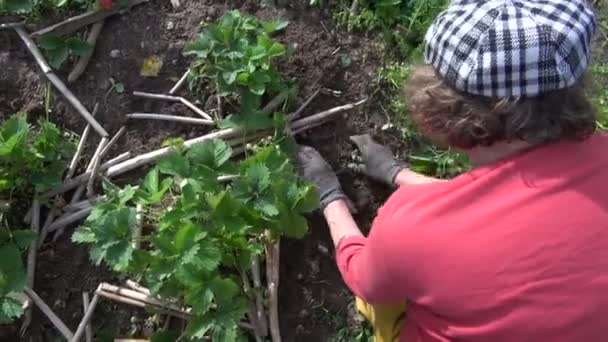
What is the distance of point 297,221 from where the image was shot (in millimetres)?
2281

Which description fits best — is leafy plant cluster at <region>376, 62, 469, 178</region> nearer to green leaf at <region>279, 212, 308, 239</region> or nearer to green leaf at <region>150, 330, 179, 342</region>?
green leaf at <region>279, 212, 308, 239</region>

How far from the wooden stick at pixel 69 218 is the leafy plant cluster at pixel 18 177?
0.11m

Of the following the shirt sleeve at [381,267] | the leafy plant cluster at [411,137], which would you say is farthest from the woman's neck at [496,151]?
the leafy plant cluster at [411,137]

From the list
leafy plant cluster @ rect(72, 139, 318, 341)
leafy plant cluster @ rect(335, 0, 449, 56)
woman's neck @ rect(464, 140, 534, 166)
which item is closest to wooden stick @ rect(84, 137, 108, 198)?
leafy plant cluster @ rect(72, 139, 318, 341)

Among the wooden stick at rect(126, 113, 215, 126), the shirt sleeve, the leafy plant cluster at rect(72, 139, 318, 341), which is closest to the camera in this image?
the shirt sleeve

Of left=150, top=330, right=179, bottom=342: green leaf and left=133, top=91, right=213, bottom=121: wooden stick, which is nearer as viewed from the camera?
left=150, top=330, right=179, bottom=342: green leaf

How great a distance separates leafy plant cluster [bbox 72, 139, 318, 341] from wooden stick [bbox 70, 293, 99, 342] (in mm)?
190

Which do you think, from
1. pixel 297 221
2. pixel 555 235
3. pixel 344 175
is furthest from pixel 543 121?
pixel 344 175

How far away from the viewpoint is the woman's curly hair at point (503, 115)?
1508 millimetres

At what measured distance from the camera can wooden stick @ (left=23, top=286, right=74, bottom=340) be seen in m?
2.44

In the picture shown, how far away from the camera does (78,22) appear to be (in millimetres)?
2703

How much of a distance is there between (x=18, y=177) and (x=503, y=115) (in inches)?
62.1

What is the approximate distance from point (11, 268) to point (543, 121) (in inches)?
62.6

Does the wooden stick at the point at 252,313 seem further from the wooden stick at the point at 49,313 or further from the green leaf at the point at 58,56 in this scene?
the green leaf at the point at 58,56
